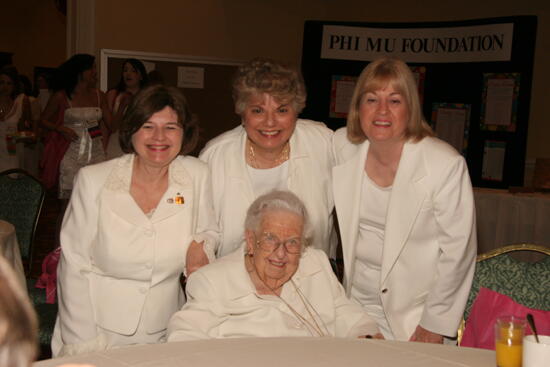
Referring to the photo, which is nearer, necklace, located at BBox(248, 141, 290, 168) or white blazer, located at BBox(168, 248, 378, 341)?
white blazer, located at BBox(168, 248, 378, 341)

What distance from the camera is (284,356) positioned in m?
1.90

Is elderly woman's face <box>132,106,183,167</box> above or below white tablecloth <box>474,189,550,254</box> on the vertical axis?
above

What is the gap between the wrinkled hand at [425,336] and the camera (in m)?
2.69

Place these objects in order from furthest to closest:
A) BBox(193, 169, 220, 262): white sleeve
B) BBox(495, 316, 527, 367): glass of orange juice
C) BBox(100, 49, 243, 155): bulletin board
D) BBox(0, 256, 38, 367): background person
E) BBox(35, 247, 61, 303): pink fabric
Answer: BBox(100, 49, 243, 155): bulletin board → BBox(35, 247, 61, 303): pink fabric → BBox(193, 169, 220, 262): white sleeve → BBox(495, 316, 527, 367): glass of orange juice → BBox(0, 256, 38, 367): background person

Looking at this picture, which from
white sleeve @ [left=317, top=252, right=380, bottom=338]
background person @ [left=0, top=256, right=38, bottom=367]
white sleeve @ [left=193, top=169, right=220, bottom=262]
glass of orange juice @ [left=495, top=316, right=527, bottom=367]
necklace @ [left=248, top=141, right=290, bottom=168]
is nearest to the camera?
background person @ [left=0, top=256, right=38, bottom=367]

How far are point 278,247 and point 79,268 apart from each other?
0.74 metres

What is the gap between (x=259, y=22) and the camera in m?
8.23

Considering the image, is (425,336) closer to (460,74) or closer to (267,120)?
(267,120)

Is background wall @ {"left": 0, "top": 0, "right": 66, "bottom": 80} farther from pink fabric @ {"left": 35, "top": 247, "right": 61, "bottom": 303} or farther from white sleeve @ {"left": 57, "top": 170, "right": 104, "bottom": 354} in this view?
white sleeve @ {"left": 57, "top": 170, "right": 104, "bottom": 354}

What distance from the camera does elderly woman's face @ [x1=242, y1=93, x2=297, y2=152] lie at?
9.70 feet

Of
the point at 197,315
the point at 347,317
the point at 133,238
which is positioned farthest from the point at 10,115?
the point at 347,317

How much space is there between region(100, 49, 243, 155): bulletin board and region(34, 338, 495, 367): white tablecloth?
16.1ft

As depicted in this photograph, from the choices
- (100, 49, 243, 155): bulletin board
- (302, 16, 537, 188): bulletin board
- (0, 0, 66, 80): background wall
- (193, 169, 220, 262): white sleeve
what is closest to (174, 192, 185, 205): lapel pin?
(193, 169, 220, 262): white sleeve

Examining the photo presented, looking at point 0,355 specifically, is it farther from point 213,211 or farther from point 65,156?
point 65,156
